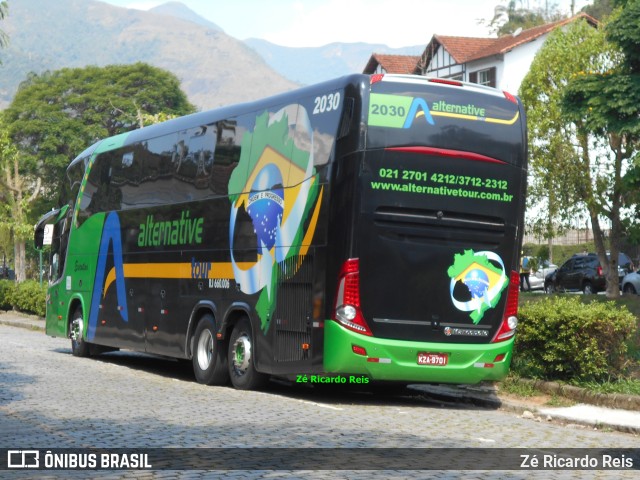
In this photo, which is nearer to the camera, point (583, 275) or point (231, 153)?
point (231, 153)

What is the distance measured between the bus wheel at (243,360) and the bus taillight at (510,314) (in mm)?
3437

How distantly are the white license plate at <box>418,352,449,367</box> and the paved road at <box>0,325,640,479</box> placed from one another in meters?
0.62

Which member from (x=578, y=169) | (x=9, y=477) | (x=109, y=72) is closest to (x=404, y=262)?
(x=9, y=477)

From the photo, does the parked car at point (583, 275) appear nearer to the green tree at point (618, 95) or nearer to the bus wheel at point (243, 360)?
the green tree at point (618, 95)

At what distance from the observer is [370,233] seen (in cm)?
1359

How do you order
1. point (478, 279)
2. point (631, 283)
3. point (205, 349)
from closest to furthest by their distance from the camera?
1. point (478, 279)
2. point (205, 349)
3. point (631, 283)

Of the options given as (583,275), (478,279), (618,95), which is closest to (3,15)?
(618,95)

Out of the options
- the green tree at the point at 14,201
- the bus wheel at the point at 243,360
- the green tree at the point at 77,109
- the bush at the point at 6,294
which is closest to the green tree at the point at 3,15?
the bush at the point at 6,294

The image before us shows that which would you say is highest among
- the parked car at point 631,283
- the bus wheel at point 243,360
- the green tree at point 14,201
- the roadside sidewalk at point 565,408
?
the green tree at point 14,201

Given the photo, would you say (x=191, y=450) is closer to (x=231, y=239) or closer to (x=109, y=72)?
(x=231, y=239)

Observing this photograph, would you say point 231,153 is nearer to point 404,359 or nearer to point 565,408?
point 404,359

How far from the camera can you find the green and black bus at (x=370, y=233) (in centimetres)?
1362

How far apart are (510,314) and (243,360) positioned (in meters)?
3.89

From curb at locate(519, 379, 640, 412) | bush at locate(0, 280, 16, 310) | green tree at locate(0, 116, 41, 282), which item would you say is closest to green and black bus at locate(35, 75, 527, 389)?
curb at locate(519, 379, 640, 412)
